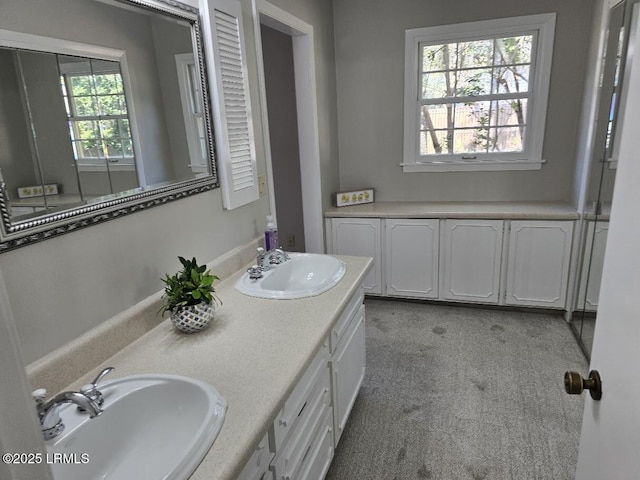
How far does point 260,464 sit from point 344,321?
79 cm

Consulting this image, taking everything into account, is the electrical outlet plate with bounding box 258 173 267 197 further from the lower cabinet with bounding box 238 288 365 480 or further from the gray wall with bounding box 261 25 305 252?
the gray wall with bounding box 261 25 305 252

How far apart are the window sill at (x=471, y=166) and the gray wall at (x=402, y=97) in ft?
0.14

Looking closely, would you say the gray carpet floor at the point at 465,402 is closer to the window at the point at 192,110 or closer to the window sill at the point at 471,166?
the window sill at the point at 471,166

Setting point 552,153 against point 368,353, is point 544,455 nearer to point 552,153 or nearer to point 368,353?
point 368,353

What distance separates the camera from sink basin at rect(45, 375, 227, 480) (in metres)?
0.98

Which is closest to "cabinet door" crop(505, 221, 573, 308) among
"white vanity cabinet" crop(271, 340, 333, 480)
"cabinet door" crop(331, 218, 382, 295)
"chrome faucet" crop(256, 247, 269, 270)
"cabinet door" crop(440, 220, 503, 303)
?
"cabinet door" crop(440, 220, 503, 303)

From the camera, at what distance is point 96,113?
1300 millimetres

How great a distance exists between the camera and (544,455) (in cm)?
192

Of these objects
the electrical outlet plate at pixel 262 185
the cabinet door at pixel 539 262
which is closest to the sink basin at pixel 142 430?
the electrical outlet plate at pixel 262 185

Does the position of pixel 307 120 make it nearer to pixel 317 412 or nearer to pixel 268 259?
pixel 268 259

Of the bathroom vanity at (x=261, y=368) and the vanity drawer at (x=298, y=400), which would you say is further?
the vanity drawer at (x=298, y=400)

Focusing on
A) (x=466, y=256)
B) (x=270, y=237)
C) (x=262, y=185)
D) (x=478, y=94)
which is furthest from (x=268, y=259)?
(x=478, y=94)

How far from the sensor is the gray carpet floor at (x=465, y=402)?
74.8 inches

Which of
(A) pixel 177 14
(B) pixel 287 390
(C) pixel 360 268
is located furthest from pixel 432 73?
(B) pixel 287 390
